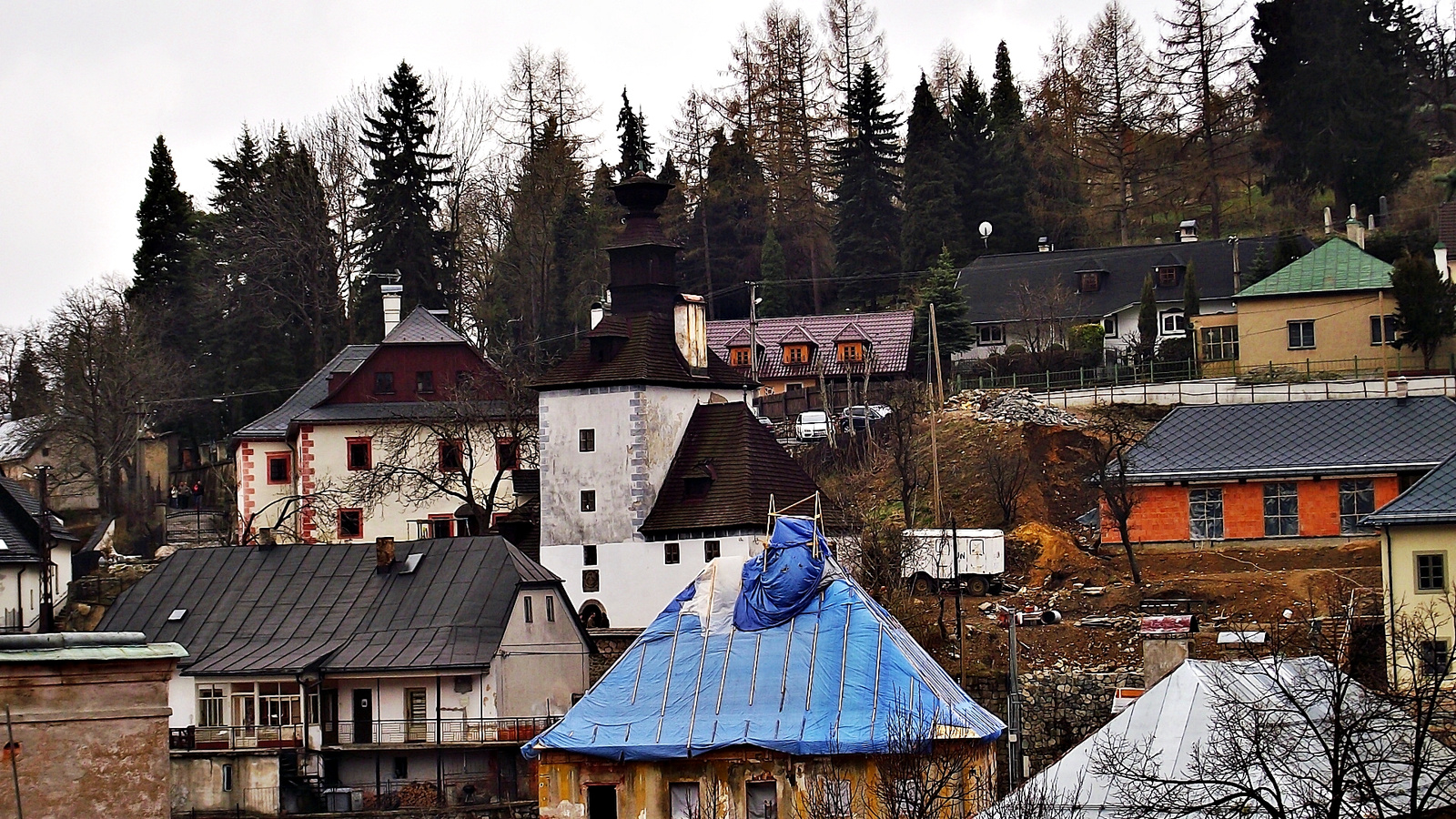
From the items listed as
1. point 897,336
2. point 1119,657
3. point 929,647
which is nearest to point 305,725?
point 929,647

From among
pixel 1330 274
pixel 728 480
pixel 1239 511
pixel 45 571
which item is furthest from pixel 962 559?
pixel 45 571

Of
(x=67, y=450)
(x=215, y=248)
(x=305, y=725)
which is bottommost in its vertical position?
(x=305, y=725)

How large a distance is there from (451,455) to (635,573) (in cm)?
1484

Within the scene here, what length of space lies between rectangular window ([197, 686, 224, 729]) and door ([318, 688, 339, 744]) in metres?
2.77

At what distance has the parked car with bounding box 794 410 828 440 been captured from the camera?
241 feet

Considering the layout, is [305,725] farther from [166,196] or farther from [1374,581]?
[166,196]

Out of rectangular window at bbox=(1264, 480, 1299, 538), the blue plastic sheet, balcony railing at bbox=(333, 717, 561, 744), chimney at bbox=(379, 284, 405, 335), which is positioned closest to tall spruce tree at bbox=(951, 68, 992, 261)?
chimney at bbox=(379, 284, 405, 335)

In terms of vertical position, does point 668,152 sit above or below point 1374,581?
above

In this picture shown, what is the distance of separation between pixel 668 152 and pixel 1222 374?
44.1 metres

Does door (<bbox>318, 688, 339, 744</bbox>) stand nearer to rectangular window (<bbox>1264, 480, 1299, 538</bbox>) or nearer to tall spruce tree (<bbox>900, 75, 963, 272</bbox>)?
rectangular window (<bbox>1264, 480, 1299, 538</bbox>)

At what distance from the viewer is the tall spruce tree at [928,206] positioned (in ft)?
308

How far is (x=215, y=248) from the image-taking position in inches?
3622

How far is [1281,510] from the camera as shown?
55500mm

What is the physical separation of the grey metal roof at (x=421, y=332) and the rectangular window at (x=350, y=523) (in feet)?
22.7
